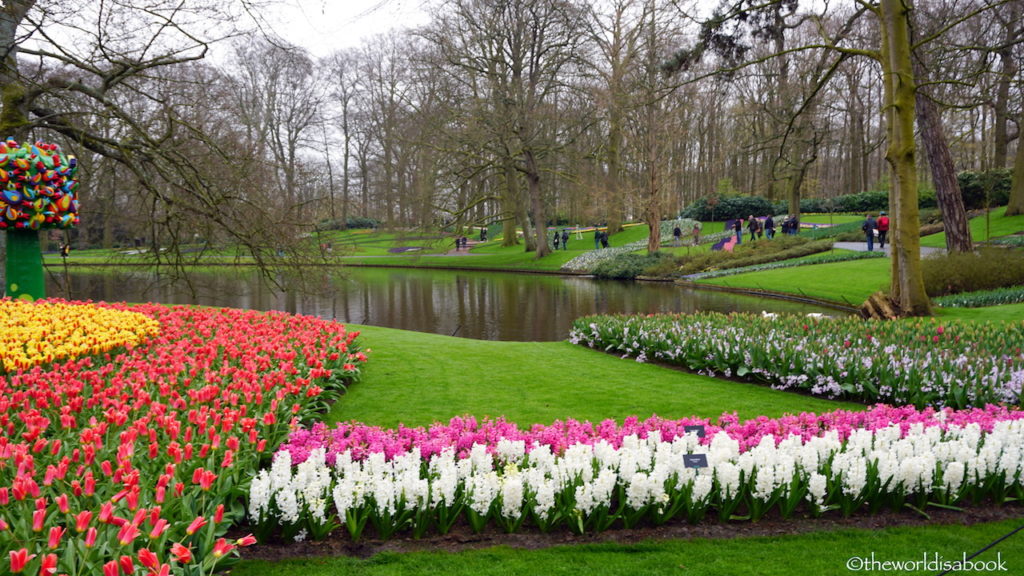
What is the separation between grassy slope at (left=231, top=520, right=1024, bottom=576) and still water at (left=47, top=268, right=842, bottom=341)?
26.4 feet

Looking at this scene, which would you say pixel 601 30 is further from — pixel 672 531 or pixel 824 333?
pixel 672 531

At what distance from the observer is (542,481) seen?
3.96 m

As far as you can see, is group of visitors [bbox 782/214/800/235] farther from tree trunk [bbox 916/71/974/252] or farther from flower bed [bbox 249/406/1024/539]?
flower bed [bbox 249/406/1024/539]

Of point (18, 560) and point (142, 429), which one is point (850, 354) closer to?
point (142, 429)

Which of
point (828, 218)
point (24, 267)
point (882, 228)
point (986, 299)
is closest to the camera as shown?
point (24, 267)

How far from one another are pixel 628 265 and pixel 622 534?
25812 millimetres

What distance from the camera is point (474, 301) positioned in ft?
72.0

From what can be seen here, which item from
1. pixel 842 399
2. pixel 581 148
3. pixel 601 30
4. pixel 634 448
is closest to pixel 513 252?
pixel 581 148

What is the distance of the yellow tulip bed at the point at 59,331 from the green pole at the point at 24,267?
61 centimetres

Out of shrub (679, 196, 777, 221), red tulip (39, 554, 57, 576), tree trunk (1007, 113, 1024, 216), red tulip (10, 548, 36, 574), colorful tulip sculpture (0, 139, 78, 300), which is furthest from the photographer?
shrub (679, 196, 777, 221)

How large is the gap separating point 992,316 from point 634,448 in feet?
35.1

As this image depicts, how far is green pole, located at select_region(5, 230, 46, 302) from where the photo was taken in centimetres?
950

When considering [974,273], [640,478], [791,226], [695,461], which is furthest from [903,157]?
[791,226]

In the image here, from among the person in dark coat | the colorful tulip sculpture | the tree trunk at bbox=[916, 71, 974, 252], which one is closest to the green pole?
the colorful tulip sculpture
